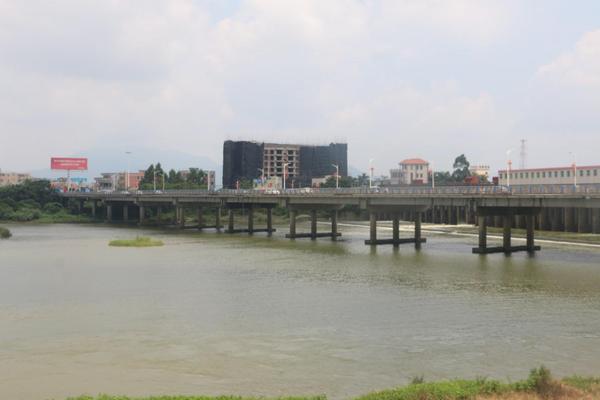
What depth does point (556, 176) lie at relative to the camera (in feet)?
468

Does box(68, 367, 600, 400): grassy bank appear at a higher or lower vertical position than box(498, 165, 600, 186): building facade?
lower

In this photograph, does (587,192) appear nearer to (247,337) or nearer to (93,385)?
(247,337)

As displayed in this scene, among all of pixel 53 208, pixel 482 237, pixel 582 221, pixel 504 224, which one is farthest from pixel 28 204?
pixel 504 224

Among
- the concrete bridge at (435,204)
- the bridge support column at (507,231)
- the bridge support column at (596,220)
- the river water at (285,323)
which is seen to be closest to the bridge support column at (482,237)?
the concrete bridge at (435,204)

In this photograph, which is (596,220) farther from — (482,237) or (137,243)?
(137,243)

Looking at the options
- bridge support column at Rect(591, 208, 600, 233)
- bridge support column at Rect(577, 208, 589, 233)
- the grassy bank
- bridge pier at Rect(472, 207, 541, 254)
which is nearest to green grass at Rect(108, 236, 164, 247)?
bridge pier at Rect(472, 207, 541, 254)

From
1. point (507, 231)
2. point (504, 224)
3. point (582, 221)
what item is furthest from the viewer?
point (582, 221)

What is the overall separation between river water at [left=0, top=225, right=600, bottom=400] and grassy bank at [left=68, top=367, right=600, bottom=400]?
2.87 m

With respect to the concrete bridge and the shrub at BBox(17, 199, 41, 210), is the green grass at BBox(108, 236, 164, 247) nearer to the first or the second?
the concrete bridge

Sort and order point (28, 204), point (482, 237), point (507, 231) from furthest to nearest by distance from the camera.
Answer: point (28, 204), point (507, 231), point (482, 237)

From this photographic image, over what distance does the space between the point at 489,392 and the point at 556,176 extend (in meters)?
129

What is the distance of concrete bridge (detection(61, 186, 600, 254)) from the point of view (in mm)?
71688

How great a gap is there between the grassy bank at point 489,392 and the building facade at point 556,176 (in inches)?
4202

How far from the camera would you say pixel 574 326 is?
36.4 m
